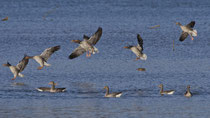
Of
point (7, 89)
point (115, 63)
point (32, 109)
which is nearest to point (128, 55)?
point (115, 63)

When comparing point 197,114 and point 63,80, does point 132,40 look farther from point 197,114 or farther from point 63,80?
point 197,114

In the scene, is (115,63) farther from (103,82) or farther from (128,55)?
(103,82)

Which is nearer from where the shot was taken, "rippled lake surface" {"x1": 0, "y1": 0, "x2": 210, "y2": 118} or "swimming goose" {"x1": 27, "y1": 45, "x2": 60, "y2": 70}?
"rippled lake surface" {"x1": 0, "y1": 0, "x2": 210, "y2": 118}

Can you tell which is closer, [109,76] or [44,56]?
[44,56]

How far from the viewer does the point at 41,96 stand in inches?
984

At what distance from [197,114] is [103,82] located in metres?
7.84

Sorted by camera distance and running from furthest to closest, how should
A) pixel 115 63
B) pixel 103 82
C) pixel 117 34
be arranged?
1. pixel 117 34
2. pixel 115 63
3. pixel 103 82

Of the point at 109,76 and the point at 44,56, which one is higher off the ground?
the point at 44,56

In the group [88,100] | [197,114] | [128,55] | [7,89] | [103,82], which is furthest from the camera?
[128,55]

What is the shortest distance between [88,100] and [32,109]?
9.31 ft

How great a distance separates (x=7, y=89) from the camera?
2639 centimetres

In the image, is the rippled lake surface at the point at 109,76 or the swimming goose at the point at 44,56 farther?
the swimming goose at the point at 44,56

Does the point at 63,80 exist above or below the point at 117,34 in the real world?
below

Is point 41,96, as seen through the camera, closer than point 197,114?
No
